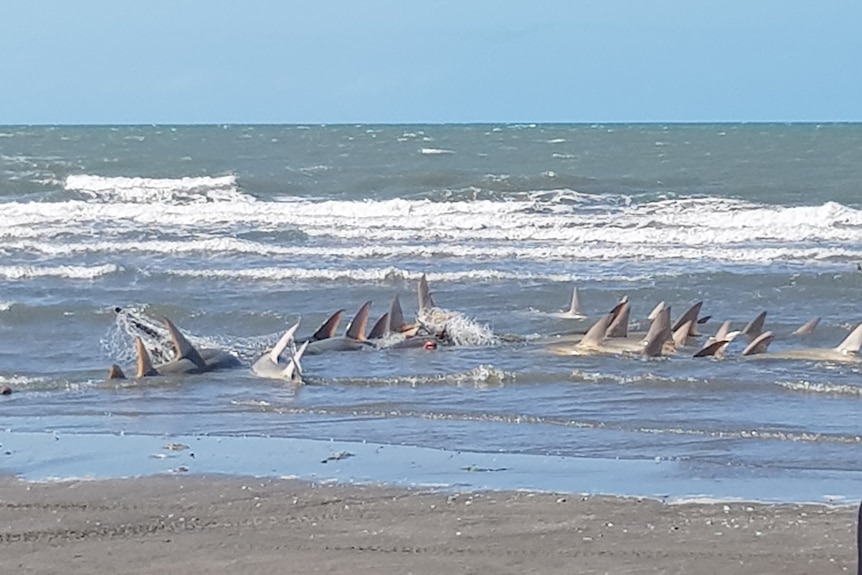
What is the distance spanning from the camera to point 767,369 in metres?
12.4

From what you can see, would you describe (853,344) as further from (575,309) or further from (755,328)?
(575,309)

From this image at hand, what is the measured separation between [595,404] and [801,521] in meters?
4.01

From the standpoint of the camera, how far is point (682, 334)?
1395cm

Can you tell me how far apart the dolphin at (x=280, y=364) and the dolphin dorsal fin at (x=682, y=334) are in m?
3.61

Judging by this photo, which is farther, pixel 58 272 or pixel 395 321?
pixel 58 272

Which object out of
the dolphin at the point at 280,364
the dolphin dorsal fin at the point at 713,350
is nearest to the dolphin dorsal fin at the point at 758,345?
the dolphin dorsal fin at the point at 713,350

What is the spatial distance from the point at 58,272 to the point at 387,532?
14.8m

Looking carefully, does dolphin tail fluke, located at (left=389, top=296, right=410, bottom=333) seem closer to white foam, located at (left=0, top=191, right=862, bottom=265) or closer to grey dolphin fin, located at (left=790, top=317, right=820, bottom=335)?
grey dolphin fin, located at (left=790, top=317, right=820, bottom=335)

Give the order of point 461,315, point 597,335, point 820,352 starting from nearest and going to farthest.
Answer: point 820,352, point 597,335, point 461,315

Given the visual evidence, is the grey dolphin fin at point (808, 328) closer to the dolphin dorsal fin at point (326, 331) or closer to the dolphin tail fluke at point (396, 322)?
the dolphin tail fluke at point (396, 322)

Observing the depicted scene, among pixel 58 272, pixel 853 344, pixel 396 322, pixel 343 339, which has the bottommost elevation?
pixel 58 272

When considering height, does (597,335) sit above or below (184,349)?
above

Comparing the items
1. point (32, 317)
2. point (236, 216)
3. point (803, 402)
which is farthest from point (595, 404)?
point (236, 216)

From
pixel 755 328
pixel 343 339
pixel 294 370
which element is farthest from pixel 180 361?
pixel 755 328
